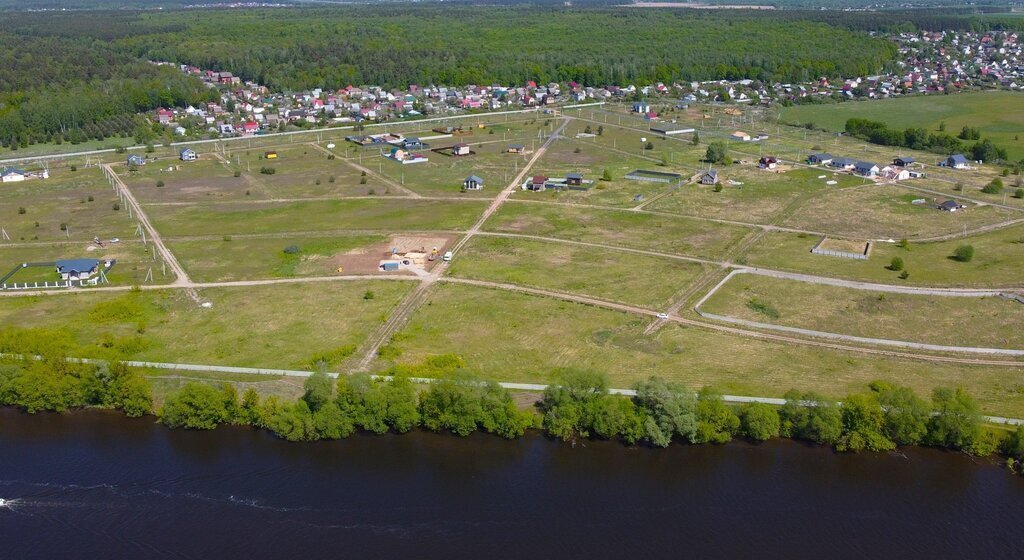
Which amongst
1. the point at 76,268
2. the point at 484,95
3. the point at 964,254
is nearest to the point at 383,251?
the point at 76,268

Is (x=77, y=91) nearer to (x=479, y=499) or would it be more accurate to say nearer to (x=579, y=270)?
(x=579, y=270)

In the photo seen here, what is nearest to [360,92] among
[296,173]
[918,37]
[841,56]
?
[296,173]

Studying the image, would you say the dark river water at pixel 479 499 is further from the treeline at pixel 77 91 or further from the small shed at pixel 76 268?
the treeline at pixel 77 91

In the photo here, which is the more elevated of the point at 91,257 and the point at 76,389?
the point at 91,257

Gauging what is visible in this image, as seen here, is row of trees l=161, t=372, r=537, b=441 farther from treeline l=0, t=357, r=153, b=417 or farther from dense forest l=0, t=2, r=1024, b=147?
dense forest l=0, t=2, r=1024, b=147

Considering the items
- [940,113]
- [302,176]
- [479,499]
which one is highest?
[940,113]

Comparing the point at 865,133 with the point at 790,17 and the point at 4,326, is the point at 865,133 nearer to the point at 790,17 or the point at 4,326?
the point at 4,326

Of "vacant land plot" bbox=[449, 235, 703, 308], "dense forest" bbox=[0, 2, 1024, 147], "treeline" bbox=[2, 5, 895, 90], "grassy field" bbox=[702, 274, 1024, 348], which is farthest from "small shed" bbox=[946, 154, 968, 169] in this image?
"treeline" bbox=[2, 5, 895, 90]
